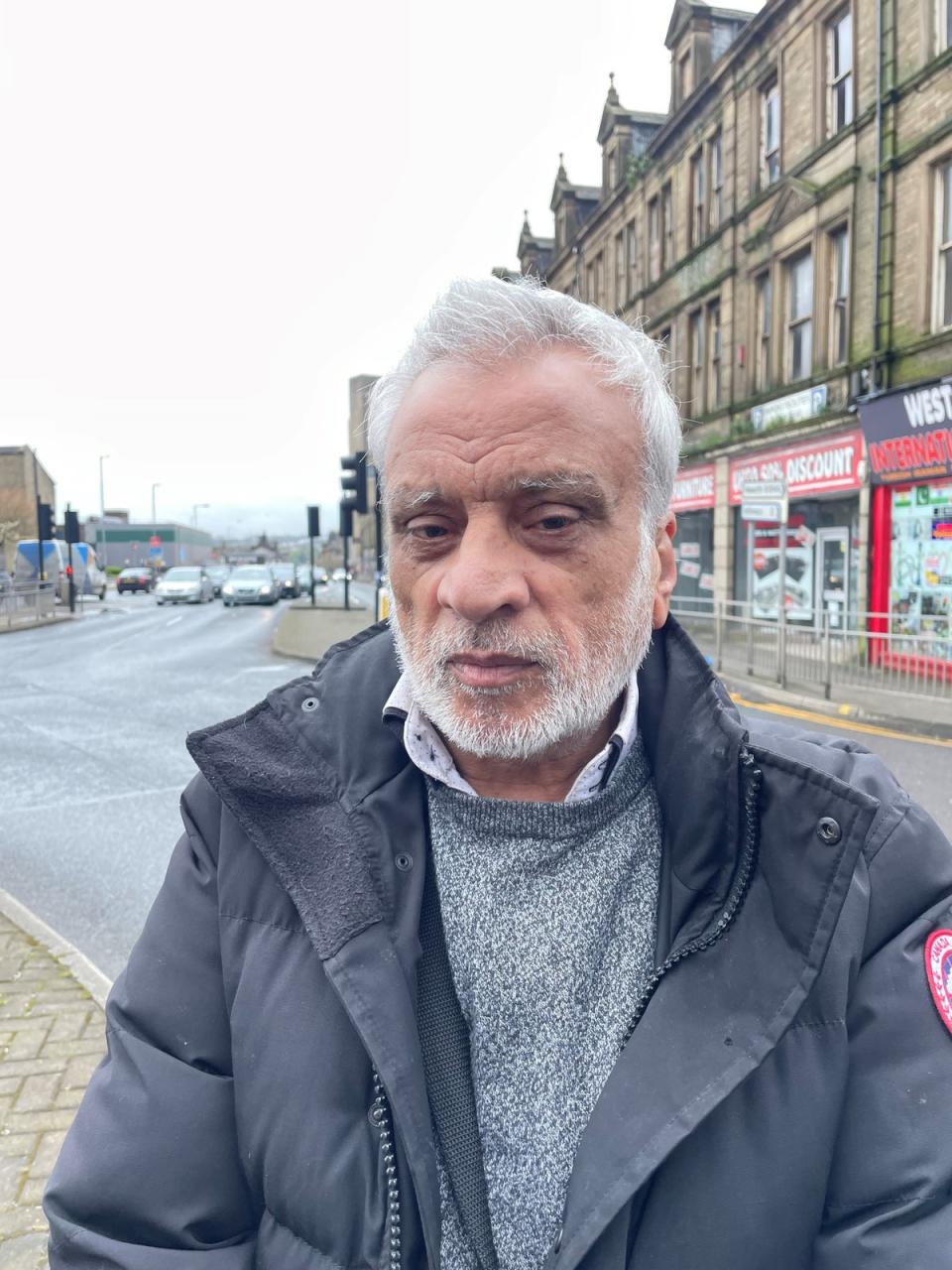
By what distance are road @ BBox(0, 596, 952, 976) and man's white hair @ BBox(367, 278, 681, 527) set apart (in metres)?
3.64

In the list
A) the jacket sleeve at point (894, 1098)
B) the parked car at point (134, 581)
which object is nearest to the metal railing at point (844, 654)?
the jacket sleeve at point (894, 1098)

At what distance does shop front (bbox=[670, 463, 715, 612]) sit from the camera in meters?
21.6

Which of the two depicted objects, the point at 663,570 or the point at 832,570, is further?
the point at 832,570

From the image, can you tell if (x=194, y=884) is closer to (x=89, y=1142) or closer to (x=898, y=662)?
(x=89, y=1142)

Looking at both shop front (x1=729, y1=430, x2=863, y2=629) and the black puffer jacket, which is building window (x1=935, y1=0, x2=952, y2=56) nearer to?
shop front (x1=729, y1=430, x2=863, y2=629)

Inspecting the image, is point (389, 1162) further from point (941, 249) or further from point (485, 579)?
point (941, 249)

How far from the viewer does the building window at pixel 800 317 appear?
17.5 metres

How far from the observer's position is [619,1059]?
4.60 feet

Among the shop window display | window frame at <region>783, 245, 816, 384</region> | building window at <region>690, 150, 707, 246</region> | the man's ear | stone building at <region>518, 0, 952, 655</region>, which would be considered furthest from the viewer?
building window at <region>690, 150, 707, 246</region>

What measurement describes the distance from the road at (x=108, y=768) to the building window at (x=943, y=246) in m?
7.46

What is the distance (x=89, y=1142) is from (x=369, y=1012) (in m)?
0.49

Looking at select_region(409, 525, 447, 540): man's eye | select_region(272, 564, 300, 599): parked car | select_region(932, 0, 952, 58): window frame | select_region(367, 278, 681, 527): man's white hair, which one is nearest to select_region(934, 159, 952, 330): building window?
select_region(932, 0, 952, 58): window frame

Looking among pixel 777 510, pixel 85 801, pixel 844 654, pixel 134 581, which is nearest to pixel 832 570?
pixel 777 510

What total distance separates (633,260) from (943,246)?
13025 mm
